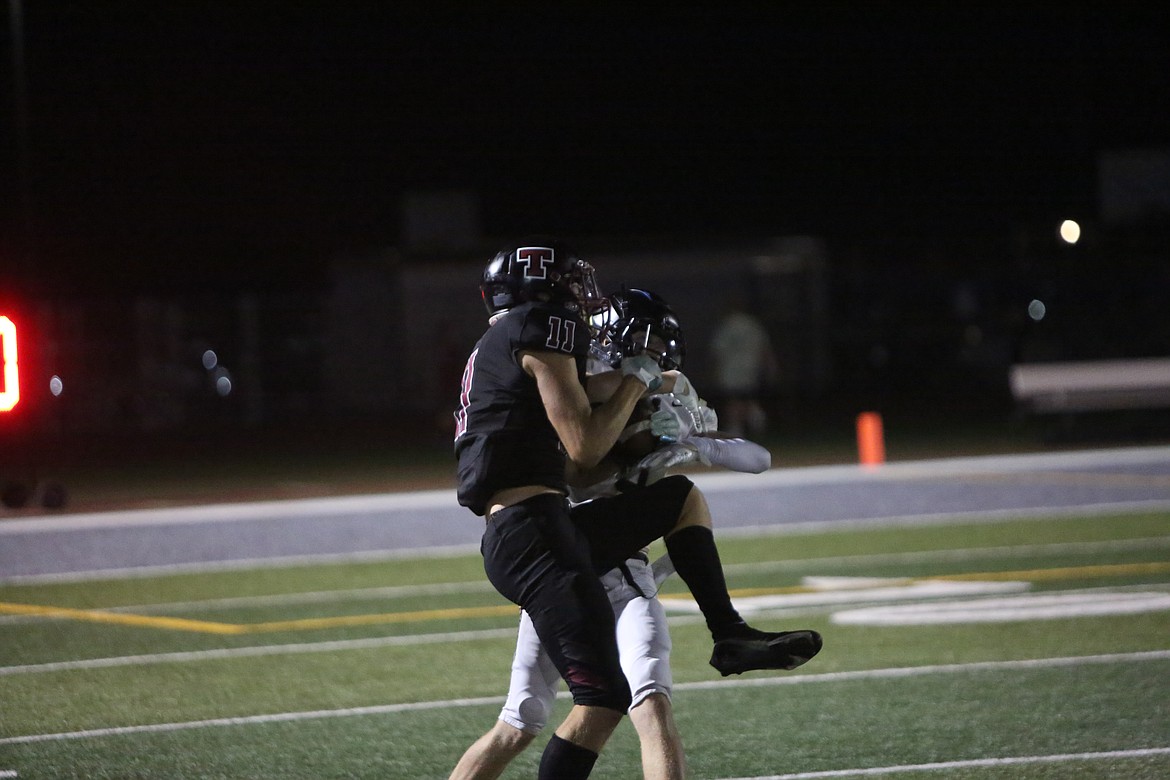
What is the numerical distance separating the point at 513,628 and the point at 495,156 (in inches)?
1389

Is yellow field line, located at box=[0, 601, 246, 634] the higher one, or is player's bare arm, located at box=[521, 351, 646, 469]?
player's bare arm, located at box=[521, 351, 646, 469]

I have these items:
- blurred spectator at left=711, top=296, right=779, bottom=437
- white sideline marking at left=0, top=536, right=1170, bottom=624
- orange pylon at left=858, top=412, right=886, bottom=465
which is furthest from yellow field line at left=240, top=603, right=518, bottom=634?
blurred spectator at left=711, top=296, right=779, bottom=437

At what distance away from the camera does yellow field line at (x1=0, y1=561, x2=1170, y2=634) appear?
9.38 m

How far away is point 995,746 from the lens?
596 cm

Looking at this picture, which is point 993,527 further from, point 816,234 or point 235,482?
point 816,234

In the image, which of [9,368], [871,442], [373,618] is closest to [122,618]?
[373,618]

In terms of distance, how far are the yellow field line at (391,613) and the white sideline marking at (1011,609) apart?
2.41 ft

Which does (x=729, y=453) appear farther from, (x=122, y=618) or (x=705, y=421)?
(x=122, y=618)

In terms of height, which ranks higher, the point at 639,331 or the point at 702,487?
the point at 639,331

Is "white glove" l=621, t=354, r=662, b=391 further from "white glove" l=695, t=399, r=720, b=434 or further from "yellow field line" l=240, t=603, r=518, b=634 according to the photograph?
"yellow field line" l=240, t=603, r=518, b=634

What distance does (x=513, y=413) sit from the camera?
4496mm

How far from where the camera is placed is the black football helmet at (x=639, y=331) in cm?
469

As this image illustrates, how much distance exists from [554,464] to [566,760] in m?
0.80

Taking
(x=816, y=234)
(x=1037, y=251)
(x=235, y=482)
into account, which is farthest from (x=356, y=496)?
(x=816, y=234)
